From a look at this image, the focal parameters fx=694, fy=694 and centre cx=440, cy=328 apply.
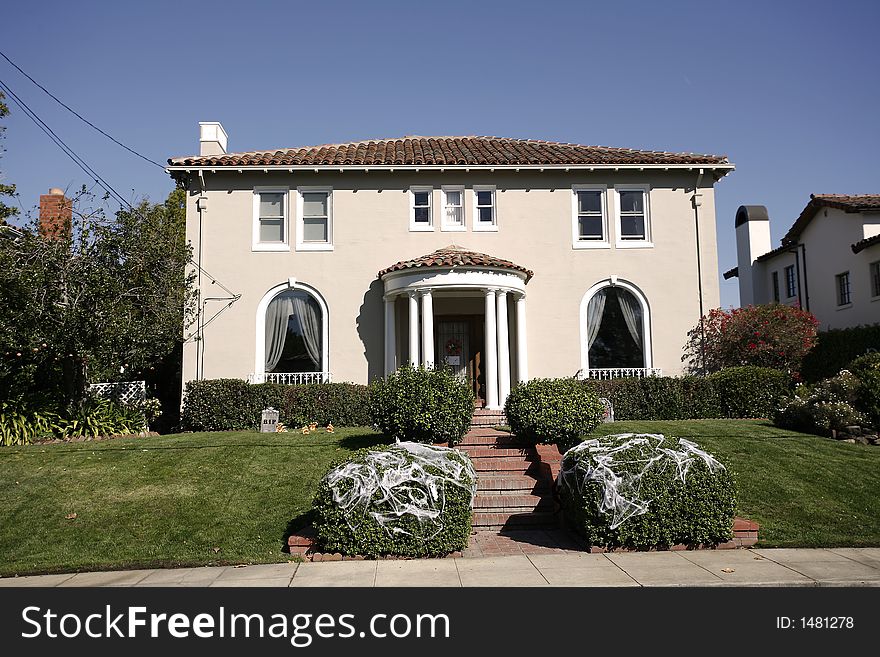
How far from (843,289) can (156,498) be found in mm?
22620

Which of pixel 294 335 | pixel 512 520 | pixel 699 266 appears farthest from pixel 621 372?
pixel 512 520

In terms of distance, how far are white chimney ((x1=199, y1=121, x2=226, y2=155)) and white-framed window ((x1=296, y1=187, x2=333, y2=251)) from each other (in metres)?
3.13

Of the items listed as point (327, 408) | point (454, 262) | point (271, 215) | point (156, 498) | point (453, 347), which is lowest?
point (156, 498)

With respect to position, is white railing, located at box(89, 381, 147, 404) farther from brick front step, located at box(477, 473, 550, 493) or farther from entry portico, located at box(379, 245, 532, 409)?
brick front step, located at box(477, 473, 550, 493)

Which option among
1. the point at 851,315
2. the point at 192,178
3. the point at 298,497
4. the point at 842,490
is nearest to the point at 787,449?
the point at 842,490

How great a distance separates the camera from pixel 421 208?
19.2 meters

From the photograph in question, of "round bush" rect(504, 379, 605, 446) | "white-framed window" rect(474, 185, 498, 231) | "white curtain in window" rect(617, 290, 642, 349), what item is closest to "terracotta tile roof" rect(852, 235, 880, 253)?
"white curtain in window" rect(617, 290, 642, 349)

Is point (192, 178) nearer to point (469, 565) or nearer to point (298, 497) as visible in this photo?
point (298, 497)

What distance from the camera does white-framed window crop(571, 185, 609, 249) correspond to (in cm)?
1922

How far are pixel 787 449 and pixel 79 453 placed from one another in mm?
13626

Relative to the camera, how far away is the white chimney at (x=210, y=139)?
20.1 metres

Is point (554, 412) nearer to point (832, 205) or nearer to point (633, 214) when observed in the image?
point (633, 214)

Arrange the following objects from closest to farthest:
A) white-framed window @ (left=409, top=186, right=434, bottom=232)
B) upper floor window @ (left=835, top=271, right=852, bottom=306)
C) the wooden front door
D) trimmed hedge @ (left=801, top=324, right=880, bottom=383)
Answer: the wooden front door < white-framed window @ (left=409, top=186, right=434, bottom=232) < trimmed hedge @ (left=801, top=324, right=880, bottom=383) < upper floor window @ (left=835, top=271, right=852, bottom=306)
